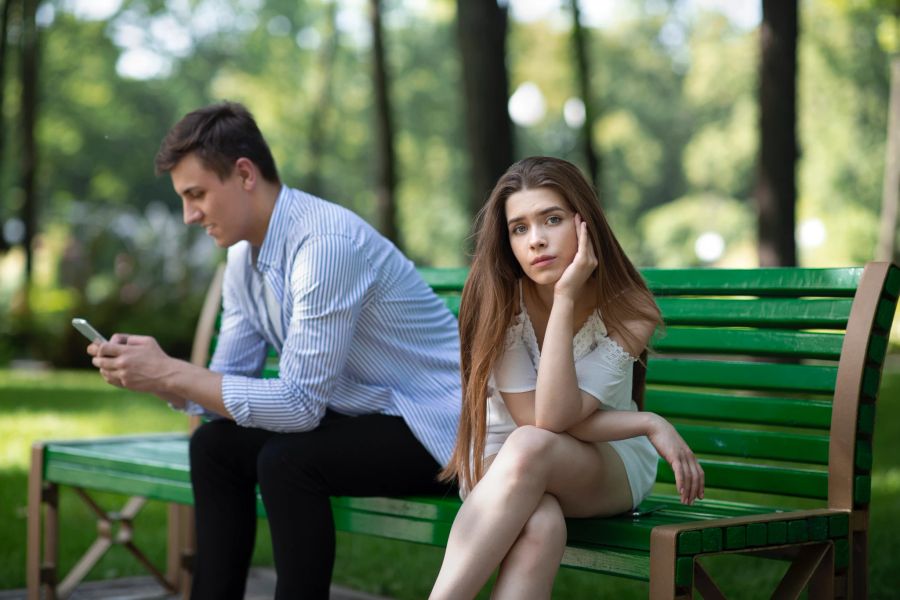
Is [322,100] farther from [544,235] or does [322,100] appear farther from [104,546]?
[544,235]

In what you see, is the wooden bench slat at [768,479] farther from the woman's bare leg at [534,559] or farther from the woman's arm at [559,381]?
the woman's bare leg at [534,559]

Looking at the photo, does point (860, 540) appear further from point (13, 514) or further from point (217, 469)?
point (13, 514)

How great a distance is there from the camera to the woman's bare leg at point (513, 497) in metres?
2.57

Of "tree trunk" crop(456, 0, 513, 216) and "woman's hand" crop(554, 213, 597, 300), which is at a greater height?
"tree trunk" crop(456, 0, 513, 216)

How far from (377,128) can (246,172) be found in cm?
1263

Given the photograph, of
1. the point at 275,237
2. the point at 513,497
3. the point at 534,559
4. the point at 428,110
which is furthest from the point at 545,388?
the point at 428,110

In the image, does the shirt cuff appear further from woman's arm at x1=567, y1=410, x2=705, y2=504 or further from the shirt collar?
woman's arm at x1=567, y1=410, x2=705, y2=504

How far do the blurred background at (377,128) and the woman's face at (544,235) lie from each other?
25.0 ft

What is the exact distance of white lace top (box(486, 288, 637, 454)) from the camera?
2850 mm

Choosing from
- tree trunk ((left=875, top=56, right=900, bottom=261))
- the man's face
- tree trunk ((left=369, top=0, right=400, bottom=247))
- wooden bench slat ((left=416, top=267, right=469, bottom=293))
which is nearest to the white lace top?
the man's face

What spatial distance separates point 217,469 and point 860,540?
1.65 metres

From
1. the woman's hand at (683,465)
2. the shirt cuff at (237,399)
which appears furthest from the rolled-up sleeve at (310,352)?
the woman's hand at (683,465)

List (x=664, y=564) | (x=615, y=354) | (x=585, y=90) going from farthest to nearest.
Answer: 1. (x=585, y=90)
2. (x=615, y=354)
3. (x=664, y=564)

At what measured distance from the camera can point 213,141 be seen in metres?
3.44
